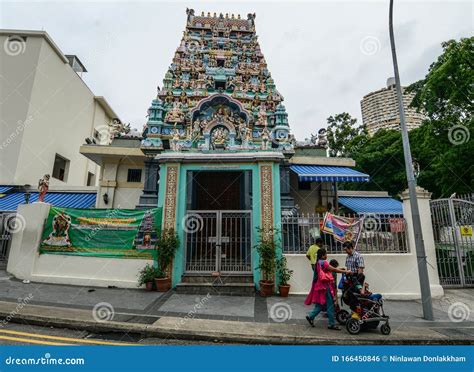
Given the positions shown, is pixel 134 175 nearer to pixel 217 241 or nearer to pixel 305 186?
pixel 217 241

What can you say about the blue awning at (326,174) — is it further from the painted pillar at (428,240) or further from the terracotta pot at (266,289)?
the terracotta pot at (266,289)

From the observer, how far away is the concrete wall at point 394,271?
25.4 ft

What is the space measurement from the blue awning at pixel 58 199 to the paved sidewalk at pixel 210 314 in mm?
5635

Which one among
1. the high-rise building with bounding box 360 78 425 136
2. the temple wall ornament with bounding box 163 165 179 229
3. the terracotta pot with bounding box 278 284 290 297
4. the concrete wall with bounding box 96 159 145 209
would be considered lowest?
the terracotta pot with bounding box 278 284 290 297

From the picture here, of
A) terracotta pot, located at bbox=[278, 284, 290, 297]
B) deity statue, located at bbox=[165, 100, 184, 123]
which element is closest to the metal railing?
terracotta pot, located at bbox=[278, 284, 290, 297]

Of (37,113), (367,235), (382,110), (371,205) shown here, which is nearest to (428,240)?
(367,235)

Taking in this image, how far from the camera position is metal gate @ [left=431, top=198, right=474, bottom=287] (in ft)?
27.6

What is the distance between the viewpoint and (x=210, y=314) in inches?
234

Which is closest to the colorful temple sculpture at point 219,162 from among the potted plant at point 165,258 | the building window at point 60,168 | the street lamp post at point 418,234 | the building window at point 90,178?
the potted plant at point 165,258

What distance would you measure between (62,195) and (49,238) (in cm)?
629

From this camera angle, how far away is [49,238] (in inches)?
347

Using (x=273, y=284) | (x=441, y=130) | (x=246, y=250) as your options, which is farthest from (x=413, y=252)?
(x=441, y=130)

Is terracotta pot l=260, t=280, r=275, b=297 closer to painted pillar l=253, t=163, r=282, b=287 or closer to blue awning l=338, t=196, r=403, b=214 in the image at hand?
painted pillar l=253, t=163, r=282, b=287

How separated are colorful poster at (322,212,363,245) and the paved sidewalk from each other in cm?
213
